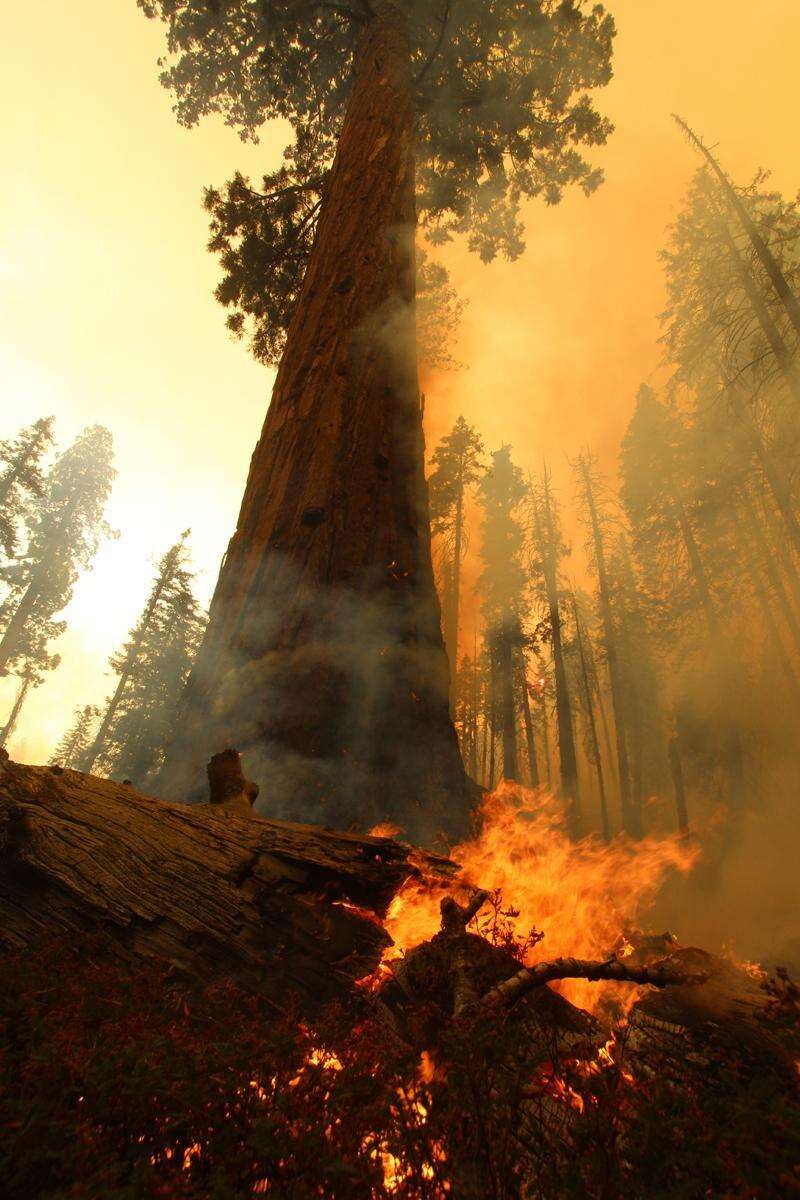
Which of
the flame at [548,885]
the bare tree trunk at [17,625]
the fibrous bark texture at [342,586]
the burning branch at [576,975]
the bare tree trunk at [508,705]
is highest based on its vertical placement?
the bare tree trunk at [17,625]

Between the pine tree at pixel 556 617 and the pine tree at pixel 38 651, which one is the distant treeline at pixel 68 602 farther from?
the pine tree at pixel 556 617

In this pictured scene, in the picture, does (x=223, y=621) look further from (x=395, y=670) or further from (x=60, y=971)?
(x=60, y=971)

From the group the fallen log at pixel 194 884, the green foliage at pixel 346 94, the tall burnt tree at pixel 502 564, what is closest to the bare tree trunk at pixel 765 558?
the tall burnt tree at pixel 502 564

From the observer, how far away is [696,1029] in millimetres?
2504

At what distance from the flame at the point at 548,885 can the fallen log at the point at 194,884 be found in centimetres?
35

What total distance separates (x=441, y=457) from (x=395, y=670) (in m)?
24.2

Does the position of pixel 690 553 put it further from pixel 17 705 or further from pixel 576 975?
pixel 17 705

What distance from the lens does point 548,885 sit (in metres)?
4.21

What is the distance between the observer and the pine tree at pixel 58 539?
3095 centimetres

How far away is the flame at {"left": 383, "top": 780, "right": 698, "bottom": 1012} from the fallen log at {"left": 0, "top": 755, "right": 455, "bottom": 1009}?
0.35 meters

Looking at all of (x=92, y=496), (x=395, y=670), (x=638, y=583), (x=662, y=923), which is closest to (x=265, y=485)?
(x=395, y=670)

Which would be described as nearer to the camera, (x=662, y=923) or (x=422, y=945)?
(x=422, y=945)

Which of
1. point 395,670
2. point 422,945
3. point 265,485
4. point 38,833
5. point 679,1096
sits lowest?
point 679,1096

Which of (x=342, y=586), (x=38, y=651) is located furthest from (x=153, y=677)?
(x=342, y=586)
